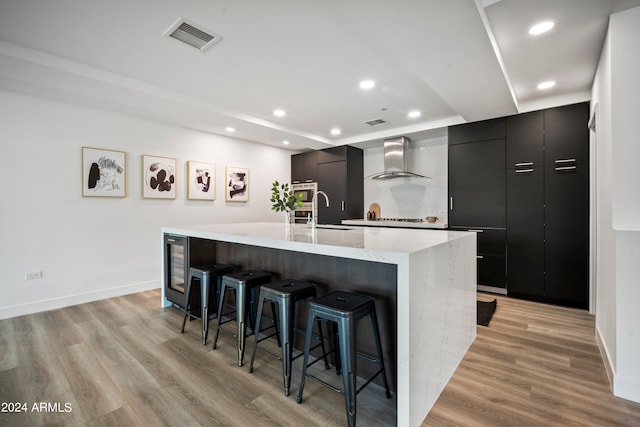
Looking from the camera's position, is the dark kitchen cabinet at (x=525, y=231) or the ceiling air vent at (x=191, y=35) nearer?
the ceiling air vent at (x=191, y=35)

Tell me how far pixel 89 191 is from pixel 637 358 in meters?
5.40

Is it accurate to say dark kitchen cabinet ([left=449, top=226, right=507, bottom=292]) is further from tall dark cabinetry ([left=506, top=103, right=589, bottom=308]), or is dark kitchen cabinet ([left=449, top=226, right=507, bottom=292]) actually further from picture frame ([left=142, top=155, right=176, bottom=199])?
picture frame ([left=142, top=155, right=176, bottom=199])

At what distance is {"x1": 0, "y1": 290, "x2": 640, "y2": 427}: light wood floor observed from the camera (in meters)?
1.66

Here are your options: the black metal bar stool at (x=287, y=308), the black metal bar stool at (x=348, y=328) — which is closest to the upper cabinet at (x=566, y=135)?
the black metal bar stool at (x=348, y=328)

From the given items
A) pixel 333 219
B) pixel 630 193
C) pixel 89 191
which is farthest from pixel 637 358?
pixel 89 191

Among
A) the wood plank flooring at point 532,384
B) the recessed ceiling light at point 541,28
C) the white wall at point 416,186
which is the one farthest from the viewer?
the white wall at point 416,186

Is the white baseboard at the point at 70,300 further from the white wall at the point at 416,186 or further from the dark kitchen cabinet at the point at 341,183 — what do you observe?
the white wall at the point at 416,186

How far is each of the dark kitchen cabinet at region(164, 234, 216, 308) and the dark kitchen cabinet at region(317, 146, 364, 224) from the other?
3025mm

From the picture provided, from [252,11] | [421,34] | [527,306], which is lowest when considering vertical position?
[527,306]

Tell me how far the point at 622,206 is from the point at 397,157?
3.44 metres

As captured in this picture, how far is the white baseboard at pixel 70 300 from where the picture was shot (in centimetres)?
322

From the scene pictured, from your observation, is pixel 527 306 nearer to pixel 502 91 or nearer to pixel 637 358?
pixel 637 358

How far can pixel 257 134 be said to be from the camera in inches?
200

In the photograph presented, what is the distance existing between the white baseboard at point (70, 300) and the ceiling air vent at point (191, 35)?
3290mm
